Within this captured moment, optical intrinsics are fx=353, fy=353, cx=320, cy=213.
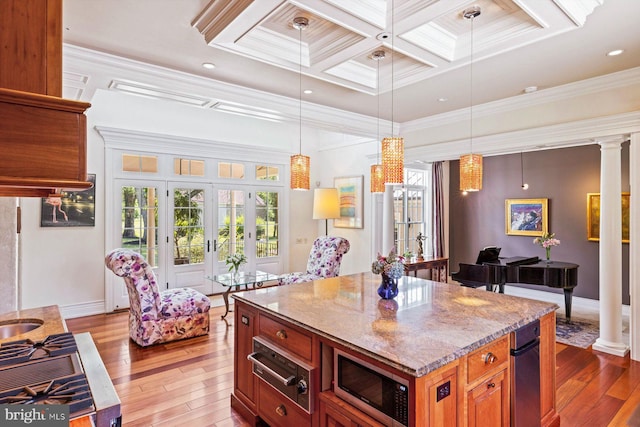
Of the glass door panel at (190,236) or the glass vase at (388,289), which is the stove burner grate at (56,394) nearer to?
the glass vase at (388,289)

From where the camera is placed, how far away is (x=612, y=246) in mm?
3652

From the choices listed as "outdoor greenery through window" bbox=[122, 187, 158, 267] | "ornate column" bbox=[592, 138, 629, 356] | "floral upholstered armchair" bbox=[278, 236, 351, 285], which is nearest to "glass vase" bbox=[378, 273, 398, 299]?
"floral upholstered armchair" bbox=[278, 236, 351, 285]

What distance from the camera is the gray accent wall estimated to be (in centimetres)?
543

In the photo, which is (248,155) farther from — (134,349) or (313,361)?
(313,361)

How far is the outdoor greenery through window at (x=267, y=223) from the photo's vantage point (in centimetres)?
673

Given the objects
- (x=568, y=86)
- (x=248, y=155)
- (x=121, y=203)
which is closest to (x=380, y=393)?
(x=568, y=86)

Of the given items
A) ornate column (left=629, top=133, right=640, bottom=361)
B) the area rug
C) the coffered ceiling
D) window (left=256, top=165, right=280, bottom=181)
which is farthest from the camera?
window (left=256, top=165, right=280, bottom=181)

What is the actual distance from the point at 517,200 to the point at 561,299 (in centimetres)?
177

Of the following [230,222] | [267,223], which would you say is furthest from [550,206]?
[230,222]

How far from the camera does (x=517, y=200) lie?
20.6 ft

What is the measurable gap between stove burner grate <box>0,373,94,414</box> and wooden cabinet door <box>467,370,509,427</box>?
5.23ft

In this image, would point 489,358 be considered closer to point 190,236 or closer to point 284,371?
point 284,371

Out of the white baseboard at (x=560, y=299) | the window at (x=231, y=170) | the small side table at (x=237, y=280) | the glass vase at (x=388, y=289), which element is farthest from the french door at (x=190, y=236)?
the white baseboard at (x=560, y=299)

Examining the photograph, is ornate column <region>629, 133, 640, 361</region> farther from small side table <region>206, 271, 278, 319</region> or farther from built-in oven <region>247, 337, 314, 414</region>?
small side table <region>206, 271, 278, 319</region>
